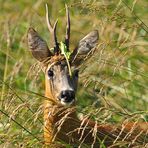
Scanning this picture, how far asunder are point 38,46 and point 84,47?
1.21ft

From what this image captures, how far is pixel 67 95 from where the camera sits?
17.3 ft

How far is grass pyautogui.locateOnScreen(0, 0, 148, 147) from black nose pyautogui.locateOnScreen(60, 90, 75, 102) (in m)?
0.13

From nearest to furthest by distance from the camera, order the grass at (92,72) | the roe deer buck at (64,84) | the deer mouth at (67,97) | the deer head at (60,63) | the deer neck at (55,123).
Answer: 1. the grass at (92,72)
2. the deer neck at (55,123)
3. the roe deer buck at (64,84)
4. the deer mouth at (67,97)
5. the deer head at (60,63)

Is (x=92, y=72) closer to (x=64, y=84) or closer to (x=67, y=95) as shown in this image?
(x=64, y=84)

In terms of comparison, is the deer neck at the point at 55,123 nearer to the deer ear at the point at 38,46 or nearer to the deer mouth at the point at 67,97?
the deer mouth at the point at 67,97

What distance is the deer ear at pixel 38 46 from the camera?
566 centimetres

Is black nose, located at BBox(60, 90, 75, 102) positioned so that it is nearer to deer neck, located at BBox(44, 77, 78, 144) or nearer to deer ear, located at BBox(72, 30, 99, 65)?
deer neck, located at BBox(44, 77, 78, 144)

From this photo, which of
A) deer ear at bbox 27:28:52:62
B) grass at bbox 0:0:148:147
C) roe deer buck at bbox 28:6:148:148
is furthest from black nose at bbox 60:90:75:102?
deer ear at bbox 27:28:52:62

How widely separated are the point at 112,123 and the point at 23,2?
4.49 meters

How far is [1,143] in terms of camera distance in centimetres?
457

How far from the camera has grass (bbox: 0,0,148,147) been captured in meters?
4.44

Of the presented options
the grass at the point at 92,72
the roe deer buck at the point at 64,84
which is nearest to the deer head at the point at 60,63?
the roe deer buck at the point at 64,84

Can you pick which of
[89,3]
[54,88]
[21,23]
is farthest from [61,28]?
[89,3]

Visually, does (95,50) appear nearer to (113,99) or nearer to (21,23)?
(113,99)
